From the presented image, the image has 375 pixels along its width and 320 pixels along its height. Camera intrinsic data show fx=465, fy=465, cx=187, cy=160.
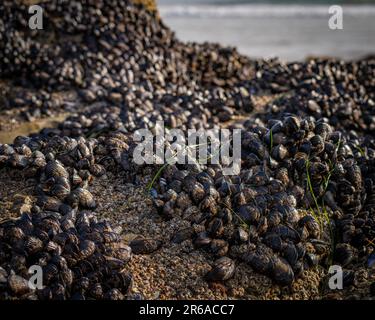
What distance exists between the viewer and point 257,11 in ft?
97.1

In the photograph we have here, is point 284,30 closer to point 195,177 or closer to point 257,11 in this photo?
point 257,11

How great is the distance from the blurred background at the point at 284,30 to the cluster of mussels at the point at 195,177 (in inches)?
289

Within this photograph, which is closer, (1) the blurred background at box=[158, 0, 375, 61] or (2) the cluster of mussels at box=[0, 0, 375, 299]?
(2) the cluster of mussels at box=[0, 0, 375, 299]

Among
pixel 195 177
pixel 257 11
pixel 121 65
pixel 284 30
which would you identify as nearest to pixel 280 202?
pixel 195 177

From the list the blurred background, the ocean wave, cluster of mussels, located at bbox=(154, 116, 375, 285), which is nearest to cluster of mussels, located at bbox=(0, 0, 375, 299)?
cluster of mussels, located at bbox=(154, 116, 375, 285)

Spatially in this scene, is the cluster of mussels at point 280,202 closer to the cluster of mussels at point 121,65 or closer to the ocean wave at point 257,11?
the cluster of mussels at point 121,65

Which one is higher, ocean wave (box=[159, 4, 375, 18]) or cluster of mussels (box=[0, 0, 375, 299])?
ocean wave (box=[159, 4, 375, 18])

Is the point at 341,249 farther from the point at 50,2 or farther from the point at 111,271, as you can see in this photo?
the point at 50,2

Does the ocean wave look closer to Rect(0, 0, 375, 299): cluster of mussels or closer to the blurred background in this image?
the blurred background

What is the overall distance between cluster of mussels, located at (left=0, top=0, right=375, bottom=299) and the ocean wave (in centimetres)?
2233

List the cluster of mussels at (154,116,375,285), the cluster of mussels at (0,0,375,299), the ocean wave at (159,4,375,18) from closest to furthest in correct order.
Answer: the cluster of mussels at (0,0,375,299) < the cluster of mussels at (154,116,375,285) < the ocean wave at (159,4,375,18)

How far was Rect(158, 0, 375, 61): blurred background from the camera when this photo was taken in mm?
13766

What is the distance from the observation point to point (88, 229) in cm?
281
